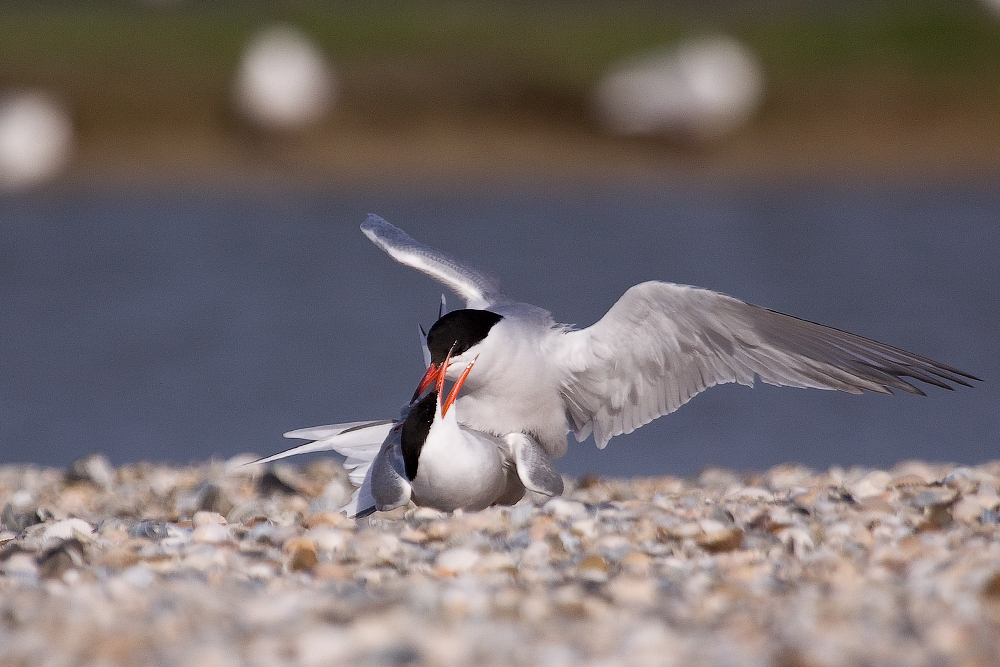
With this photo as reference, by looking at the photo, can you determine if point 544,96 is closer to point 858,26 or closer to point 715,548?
point 858,26

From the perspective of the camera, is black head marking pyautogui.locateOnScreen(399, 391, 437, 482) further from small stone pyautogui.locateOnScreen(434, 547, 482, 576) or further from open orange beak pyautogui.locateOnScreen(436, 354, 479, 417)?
small stone pyautogui.locateOnScreen(434, 547, 482, 576)

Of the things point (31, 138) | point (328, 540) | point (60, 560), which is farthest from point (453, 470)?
point (31, 138)

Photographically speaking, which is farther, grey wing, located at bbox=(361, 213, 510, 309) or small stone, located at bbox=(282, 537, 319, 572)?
grey wing, located at bbox=(361, 213, 510, 309)

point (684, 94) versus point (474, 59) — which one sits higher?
point (474, 59)

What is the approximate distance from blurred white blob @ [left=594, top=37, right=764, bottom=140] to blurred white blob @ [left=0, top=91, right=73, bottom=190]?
6389 mm

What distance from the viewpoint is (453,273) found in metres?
4.32

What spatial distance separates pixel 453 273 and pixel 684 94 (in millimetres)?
10407

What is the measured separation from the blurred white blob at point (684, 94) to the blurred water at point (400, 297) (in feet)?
2.78

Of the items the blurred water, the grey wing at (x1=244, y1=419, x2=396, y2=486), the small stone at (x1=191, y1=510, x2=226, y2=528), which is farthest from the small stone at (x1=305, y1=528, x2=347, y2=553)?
the blurred water

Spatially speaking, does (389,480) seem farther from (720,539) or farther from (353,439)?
(720,539)

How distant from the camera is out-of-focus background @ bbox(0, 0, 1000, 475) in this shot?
8383 millimetres

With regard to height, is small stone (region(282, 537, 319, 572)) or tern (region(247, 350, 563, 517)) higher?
tern (region(247, 350, 563, 517))

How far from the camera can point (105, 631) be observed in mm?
2014

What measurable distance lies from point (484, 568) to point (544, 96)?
39.0 ft
